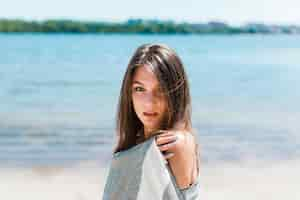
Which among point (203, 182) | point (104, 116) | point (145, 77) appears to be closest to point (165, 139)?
point (145, 77)

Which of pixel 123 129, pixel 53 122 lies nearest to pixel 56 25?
pixel 53 122

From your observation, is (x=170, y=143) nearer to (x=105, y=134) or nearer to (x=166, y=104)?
(x=166, y=104)

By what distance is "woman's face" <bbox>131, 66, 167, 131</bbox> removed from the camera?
53.1 inches

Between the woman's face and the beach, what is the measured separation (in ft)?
10.7

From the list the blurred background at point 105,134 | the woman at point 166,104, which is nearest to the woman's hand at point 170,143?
the woman at point 166,104

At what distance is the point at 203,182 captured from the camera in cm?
507

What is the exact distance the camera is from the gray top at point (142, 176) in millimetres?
1290

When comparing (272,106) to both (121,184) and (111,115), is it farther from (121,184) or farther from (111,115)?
(121,184)

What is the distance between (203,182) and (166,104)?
149 inches

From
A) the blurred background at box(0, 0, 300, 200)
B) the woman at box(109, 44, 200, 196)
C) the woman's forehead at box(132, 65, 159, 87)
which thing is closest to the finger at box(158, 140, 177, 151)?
the woman at box(109, 44, 200, 196)

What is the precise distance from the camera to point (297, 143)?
693 cm

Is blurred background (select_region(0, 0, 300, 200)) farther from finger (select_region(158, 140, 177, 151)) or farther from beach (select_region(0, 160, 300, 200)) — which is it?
finger (select_region(158, 140, 177, 151))

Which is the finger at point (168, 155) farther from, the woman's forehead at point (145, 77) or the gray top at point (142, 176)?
the woman's forehead at point (145, 77)

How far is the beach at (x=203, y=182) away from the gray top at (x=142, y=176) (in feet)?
10.9
